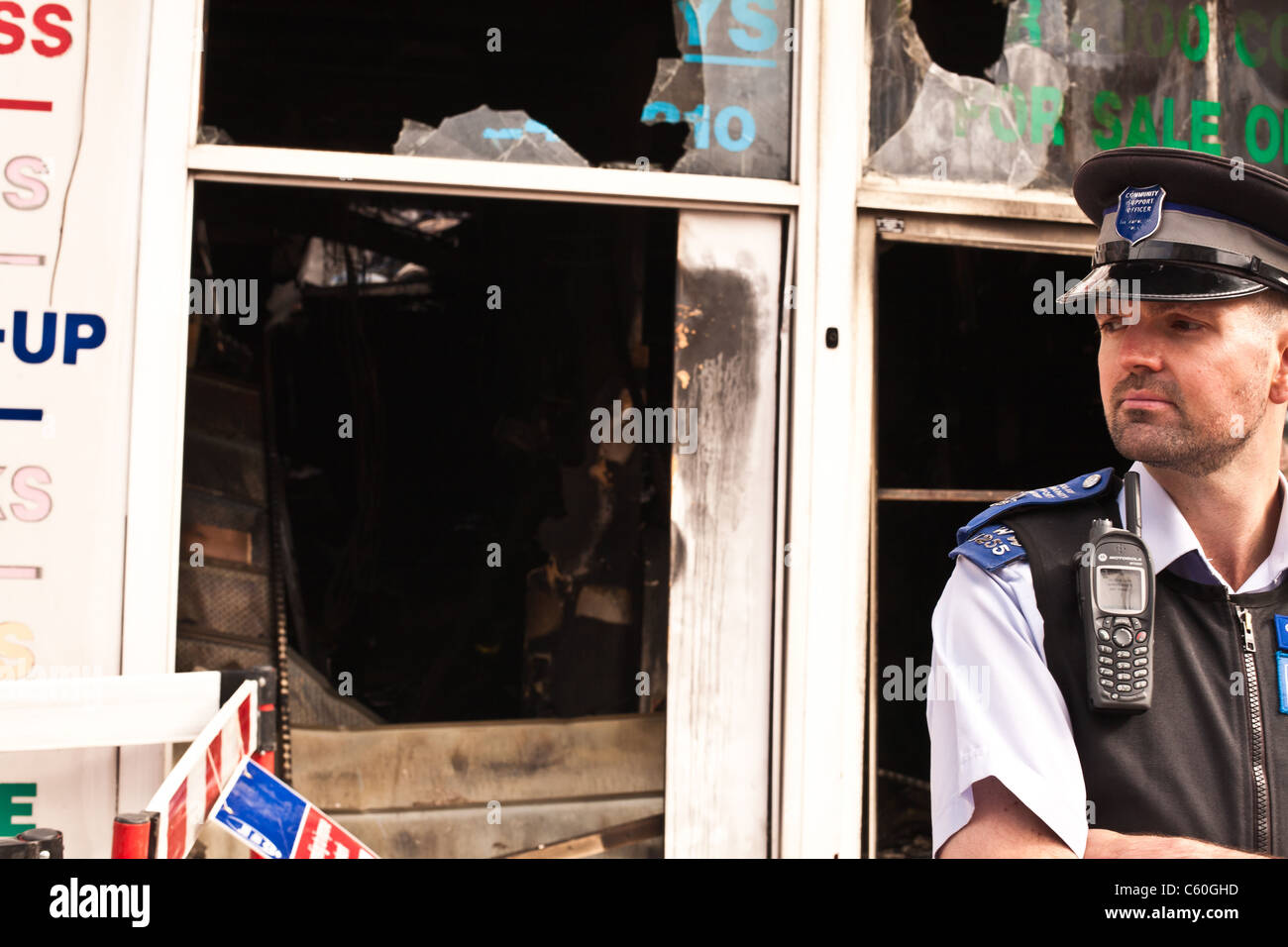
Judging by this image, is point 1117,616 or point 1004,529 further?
point 1004,529

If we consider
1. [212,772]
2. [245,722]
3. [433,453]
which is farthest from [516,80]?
[212,772]

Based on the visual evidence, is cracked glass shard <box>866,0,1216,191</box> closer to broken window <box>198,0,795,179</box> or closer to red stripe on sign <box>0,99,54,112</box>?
broken window <box>198,0,795,179</box>

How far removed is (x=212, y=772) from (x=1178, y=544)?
62.2 inches

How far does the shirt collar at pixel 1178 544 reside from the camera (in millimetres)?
1474

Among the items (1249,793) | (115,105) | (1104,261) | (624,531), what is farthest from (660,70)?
(1249,793)

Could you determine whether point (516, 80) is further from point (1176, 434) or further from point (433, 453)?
point (1176, 434)

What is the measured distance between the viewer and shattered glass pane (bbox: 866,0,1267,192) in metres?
2.65

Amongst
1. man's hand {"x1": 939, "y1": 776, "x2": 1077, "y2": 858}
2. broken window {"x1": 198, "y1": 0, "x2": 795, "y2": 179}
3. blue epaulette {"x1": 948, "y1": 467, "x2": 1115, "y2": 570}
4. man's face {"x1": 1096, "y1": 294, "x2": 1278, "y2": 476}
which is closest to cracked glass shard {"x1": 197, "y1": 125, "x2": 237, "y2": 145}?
broken window {"x1": 198, "y1": 0, "x2": 795, "y2": 179}

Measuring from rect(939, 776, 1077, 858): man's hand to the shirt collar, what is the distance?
0.38 metres

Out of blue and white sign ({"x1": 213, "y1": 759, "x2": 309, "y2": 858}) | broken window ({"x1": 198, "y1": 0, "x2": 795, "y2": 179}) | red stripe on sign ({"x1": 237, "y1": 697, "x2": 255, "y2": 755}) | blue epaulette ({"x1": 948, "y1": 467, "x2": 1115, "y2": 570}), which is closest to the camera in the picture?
blue epaulette ({"x1": 948, "y1": 467, "x2": 1115, "y2": 570})

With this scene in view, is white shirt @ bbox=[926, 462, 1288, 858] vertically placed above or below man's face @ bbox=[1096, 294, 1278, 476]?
below

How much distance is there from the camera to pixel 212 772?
190 centimetres

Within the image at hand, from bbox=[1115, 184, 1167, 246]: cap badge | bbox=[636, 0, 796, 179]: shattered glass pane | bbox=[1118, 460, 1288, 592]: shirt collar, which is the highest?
bbox=[636, 0, 796, 179]: shattered glass pane

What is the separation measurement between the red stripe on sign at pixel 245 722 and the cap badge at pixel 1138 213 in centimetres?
177
